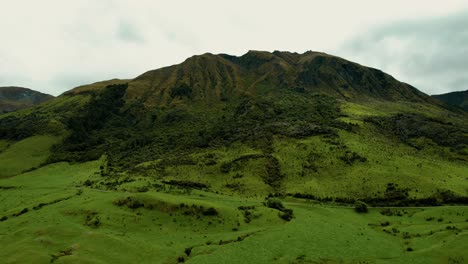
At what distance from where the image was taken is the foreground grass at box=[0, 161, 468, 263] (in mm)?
76500

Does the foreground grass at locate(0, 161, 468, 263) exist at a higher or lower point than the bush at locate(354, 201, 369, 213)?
lower

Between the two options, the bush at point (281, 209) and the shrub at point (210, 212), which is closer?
the shrub at point (210, 212)

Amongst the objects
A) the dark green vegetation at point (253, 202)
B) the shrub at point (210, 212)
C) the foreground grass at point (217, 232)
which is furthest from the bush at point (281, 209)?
the shrub at point (210, 212)

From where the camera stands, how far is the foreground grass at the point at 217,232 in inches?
3012

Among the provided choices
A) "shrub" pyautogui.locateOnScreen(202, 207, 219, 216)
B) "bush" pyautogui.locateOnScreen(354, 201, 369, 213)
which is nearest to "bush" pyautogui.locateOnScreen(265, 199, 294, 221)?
"shrub" pyautogui.locateOnScreen(202, 207, 219, 216)

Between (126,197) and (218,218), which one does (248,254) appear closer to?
(218,218)

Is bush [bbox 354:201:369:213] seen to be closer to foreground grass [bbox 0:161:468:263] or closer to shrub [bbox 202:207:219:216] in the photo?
foreground grass [bbox 0:161:468:263]

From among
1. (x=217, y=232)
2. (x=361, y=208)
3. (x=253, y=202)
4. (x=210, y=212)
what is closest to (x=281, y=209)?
(x=253, y=202)

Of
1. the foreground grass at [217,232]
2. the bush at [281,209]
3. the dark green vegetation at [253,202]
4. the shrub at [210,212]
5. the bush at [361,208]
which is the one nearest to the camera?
the foreground grass at [217,232]

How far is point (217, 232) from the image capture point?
96.9m

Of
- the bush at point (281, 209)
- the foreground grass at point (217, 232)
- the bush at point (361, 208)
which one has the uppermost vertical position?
the bush at point (361, 208)

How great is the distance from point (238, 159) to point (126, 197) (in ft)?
210

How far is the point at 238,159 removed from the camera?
546ft

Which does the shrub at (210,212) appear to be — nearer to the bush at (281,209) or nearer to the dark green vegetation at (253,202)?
the dark green vegetation at (253,202)
